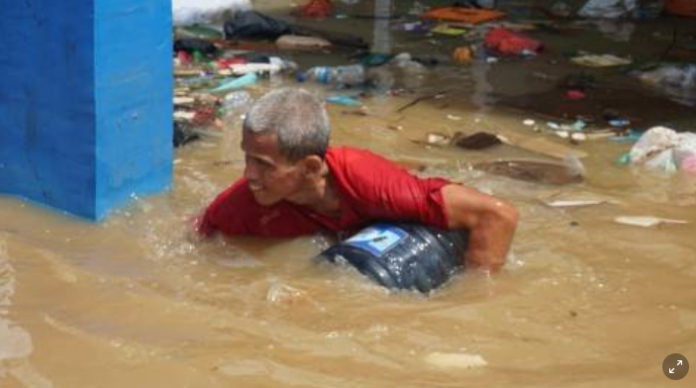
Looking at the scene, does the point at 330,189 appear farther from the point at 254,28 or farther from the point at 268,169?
the point at 254,28

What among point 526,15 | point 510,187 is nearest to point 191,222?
point 510,187

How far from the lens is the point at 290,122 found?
3.82 m

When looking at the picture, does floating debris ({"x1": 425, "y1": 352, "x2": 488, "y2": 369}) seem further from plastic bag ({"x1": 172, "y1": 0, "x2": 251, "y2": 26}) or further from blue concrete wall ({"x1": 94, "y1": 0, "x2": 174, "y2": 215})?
plastic bag ({"x1": 172, "y1": 0, "x2": 251, "y2": 26})

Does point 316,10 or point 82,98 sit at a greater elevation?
point 82,98

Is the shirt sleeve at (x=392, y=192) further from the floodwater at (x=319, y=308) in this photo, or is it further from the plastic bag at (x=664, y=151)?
the plastic bag at (x=664, y=151)

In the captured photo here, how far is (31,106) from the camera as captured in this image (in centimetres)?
480

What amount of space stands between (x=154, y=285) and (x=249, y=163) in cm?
58

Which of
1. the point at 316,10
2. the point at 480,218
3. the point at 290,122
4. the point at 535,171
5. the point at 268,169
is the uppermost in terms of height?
the point at 290,122

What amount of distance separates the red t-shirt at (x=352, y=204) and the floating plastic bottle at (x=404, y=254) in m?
0.06

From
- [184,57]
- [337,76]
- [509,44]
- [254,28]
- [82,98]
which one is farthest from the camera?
[254,28]

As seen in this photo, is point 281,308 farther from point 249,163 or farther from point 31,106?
point 31,106

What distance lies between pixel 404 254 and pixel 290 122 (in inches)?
24.7

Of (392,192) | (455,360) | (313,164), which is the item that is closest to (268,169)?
(313,164)

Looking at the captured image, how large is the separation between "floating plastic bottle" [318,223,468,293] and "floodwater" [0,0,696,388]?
6cm
